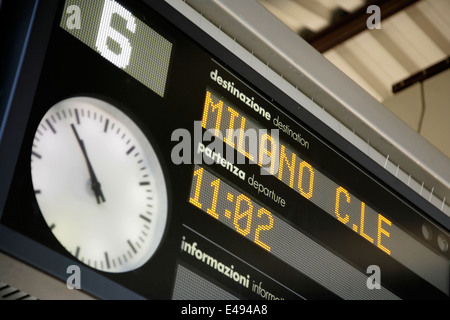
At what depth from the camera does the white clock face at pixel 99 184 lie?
289cm

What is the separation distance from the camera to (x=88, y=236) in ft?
9.64

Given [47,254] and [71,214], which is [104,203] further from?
[47,254]

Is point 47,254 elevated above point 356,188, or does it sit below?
below

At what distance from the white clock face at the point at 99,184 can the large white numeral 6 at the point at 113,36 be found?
0.20 metres

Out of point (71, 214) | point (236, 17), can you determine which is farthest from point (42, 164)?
point (236, 17)

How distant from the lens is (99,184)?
304cm

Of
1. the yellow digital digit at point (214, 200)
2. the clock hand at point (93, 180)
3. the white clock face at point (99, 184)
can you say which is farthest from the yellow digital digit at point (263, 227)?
the clock hand at point (93, 180)

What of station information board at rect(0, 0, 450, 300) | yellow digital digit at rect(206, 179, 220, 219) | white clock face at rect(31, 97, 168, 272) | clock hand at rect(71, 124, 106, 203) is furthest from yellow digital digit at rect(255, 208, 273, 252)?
clock hand at rect(71, 124, 106, 203)

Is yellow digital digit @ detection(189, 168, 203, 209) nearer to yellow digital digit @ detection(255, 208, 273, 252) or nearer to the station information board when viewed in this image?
the station information board

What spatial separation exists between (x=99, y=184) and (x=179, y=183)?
0.36 metres

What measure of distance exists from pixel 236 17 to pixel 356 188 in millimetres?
873
